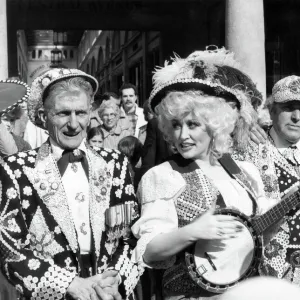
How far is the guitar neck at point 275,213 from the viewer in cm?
327

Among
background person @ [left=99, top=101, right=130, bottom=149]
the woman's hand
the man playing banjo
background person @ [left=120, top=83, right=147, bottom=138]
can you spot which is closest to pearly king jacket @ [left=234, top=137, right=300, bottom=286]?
the man playing banjo

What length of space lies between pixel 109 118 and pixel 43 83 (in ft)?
17.1

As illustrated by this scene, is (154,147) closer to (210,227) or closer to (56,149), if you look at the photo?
(56,149)

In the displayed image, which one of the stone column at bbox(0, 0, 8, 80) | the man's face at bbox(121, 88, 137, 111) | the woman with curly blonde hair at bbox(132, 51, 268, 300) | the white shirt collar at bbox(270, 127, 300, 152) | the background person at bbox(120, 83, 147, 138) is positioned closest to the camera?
the woman with curly blonde hair at bbox(132, 51, 268, 300)

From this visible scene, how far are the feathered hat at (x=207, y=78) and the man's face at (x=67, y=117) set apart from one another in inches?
13.5

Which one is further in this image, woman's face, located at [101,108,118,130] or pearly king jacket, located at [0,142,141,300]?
woman's face, located at [101,108,118,130]

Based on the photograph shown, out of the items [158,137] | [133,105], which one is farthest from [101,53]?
[158,137]

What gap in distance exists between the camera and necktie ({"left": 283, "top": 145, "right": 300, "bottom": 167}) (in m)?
→ 4.25

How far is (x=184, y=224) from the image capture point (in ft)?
10.6

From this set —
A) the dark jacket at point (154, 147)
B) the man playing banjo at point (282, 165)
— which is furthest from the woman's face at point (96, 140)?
the man playing banjo at point (282, 165)

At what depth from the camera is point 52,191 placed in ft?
10.9

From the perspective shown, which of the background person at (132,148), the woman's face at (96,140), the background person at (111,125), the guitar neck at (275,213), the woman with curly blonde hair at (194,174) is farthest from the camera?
the background person at (111,125)

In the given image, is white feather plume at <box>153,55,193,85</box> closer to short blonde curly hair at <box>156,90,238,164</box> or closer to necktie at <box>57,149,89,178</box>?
short blonde curly hair at <box>156,90,238,164</box>

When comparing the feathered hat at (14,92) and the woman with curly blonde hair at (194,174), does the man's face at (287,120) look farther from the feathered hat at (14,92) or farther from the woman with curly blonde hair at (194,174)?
the feathered hat at (14,92)
